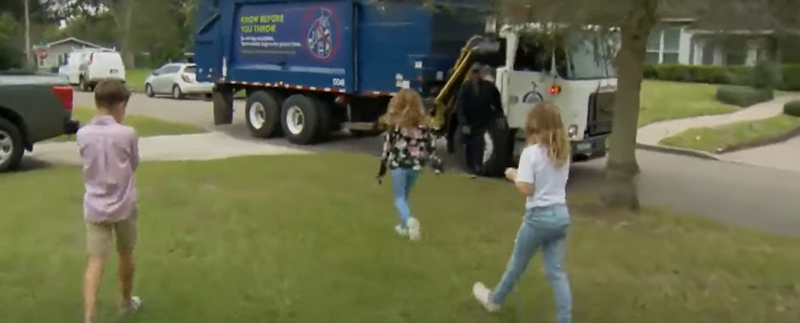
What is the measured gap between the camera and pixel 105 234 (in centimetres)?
541

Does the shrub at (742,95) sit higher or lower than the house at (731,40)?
lower

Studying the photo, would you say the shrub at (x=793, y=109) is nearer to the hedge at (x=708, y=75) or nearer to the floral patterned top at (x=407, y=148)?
the hedge at (x=708, y=75)

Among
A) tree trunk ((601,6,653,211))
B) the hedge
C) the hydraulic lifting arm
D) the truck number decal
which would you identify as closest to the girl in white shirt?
tree trunk ((601,6,653,211))

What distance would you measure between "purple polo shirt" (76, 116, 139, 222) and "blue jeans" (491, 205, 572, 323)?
229cm

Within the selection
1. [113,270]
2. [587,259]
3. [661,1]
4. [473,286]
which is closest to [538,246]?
[473,286]

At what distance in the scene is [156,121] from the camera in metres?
20.5

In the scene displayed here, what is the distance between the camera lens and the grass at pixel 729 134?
18.9 m

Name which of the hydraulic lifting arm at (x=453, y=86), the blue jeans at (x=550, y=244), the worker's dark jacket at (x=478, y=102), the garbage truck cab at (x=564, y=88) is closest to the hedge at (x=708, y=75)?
the garbage truck cab at (x=564, y=88)

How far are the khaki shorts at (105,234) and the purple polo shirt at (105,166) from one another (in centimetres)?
6

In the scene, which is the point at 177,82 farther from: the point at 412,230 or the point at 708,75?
the point at 412,230

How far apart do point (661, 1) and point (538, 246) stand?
4194mm

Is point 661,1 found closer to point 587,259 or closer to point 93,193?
point 587,259

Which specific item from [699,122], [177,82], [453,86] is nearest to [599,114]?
[453,86]

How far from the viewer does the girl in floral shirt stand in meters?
8.22
